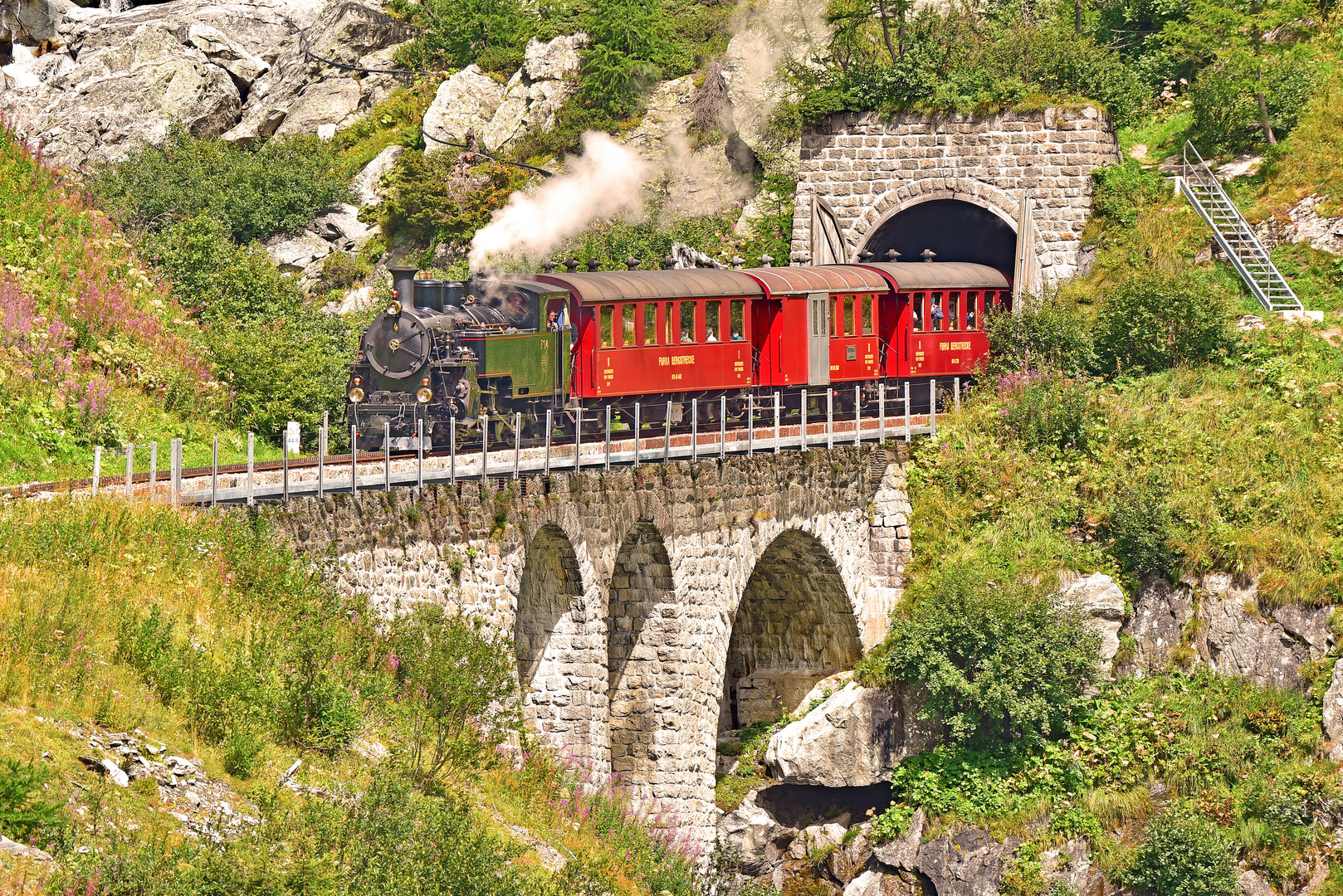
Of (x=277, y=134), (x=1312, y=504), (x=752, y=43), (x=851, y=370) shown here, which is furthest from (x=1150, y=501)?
(x=277, y=134)

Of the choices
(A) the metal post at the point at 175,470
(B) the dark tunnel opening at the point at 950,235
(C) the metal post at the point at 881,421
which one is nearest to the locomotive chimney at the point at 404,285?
(A) the metal post at the point at 175,470

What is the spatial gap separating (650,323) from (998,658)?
819 centimetres

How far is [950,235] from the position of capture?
40.0m

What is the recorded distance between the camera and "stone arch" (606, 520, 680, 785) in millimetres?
24203

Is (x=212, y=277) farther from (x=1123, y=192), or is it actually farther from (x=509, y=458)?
(x=1123, y=192)

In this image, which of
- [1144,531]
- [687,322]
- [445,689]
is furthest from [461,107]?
[445,689]

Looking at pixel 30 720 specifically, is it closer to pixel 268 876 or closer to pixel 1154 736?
pixel 268 876

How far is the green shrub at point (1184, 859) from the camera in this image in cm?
2238

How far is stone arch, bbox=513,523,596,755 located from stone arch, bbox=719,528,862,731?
6.57 metres

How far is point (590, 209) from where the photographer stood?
46.1 metres

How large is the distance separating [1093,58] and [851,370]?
12518 millimetres

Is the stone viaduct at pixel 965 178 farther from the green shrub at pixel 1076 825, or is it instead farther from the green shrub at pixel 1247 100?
the green shrub at pixel 1076 825

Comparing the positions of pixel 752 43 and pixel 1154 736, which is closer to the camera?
pixel 1154 736

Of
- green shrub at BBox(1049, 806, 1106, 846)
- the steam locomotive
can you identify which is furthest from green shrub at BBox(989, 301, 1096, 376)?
green shrub at BBox(1049, 806, 1106, 846)
